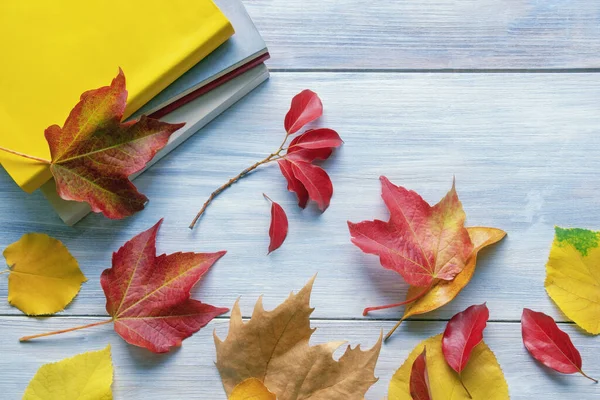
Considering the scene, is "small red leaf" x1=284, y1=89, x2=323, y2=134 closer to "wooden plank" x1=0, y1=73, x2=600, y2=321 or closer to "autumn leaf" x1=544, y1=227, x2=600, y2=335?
"wooden plank" x1=0, y1=73, x2=600, y2=321

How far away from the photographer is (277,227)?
0.71m

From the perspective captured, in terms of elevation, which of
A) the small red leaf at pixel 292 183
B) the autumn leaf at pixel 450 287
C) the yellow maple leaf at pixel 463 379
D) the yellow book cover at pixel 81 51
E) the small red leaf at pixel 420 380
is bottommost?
the yellow maple leaf at pixel 463 379

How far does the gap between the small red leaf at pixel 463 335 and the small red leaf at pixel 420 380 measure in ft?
0.11

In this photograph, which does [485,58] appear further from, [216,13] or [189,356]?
[189,356]

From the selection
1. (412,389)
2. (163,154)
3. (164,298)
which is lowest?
(412,389)

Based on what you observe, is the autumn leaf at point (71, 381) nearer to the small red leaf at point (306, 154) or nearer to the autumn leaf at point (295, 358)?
the autumn leaf at point (295, 358)

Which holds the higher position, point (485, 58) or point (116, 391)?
point (485, 58)

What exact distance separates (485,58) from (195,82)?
35cm

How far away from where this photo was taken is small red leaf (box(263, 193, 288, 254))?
27.8 inches

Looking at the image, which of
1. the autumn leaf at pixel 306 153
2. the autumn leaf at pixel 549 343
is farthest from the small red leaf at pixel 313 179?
the autumn leaf at pixel 549 343

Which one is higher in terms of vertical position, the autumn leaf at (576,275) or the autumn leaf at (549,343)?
the autumn leaf at (576,275)

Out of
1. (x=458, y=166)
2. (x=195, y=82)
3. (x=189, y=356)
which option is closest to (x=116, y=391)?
(x=189, y=356)

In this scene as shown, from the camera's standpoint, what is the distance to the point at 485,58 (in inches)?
29.3

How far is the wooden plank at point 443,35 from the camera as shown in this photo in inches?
29.3
